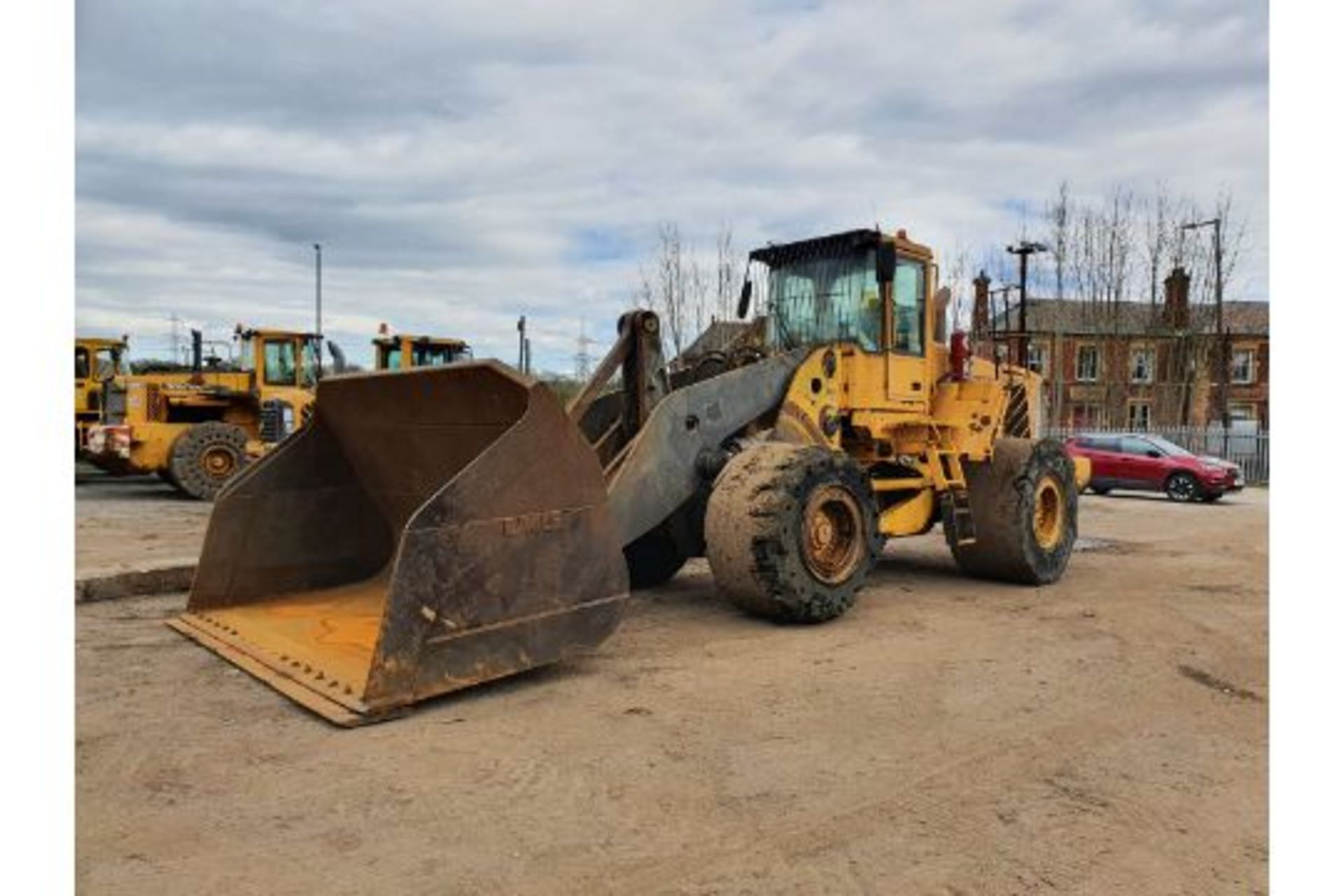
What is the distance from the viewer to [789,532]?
650 centimetres

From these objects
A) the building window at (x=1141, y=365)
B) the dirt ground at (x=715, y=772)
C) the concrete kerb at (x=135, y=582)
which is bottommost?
the dirt ground at (x=715, y=772)

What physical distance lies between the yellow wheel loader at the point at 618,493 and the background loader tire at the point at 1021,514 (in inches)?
0.8

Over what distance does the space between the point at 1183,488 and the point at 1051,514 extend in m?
13.8

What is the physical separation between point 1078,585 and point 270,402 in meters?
12.6

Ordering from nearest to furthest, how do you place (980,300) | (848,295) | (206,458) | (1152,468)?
(848,295) → (206,458) → (1152,468) → (980,300)

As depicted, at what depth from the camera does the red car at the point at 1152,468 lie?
2108 cm

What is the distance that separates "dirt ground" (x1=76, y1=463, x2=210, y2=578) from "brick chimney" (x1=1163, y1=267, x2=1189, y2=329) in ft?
94.7

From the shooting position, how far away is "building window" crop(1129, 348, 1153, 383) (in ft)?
117

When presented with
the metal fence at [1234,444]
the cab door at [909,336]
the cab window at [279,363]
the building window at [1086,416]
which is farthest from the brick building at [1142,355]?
the cab door at [909,336]

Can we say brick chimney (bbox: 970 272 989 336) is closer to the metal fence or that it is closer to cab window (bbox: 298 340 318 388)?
the metal fence

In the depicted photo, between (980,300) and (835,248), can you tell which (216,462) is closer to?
(835,248)

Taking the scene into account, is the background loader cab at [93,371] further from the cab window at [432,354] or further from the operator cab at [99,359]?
the cab window at [432,354]

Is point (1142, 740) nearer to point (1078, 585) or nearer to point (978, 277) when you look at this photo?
point (1078, 585)

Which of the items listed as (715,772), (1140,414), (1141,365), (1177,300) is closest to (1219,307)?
(1177,300)
